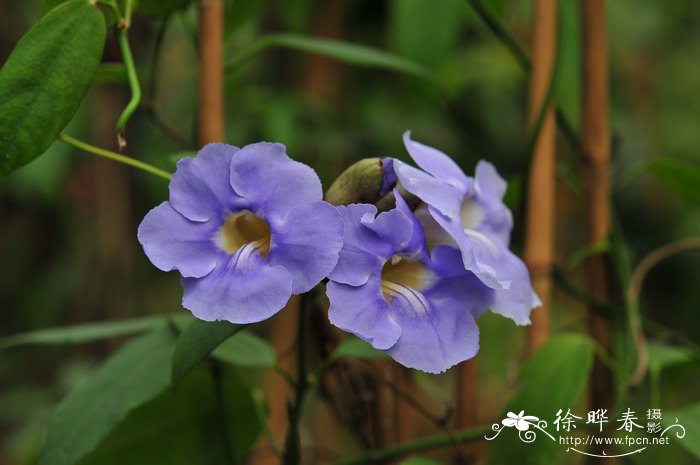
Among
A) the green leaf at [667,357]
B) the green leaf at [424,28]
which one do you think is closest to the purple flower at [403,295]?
the green leaf at [667,357]

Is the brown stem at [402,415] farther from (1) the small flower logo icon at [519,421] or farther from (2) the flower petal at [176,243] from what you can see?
(2) the flower petal at [176,243]

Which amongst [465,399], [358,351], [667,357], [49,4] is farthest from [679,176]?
[49,4]

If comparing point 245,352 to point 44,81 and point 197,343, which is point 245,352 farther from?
point 44,81

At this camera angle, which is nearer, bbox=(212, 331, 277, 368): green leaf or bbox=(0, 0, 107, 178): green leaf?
bbox=(0, 0, 107, 178): green leaf

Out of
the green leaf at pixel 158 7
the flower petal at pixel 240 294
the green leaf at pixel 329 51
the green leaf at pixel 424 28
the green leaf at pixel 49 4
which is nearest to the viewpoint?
the flower petal at pixel 240 294

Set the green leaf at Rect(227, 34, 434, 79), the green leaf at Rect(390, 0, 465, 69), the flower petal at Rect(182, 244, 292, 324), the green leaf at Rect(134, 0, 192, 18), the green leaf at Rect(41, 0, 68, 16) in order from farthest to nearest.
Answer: the green leaf at Rect(390, 0, 465, 69) → the green leaf at Rect(227, 34, 434, 79) → the green leaf at Rect(134, 0, 192, 18) → the green leaf at Rect(41, 0, 68, 16) → the flower petal at Rect(182, 244, 292, 324)

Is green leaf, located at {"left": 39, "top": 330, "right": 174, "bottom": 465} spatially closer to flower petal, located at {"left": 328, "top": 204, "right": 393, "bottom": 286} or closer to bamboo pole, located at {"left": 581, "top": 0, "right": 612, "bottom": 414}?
flower petal, located at {"left": 328, "top": 204, "right": 393, "bottom": 286}

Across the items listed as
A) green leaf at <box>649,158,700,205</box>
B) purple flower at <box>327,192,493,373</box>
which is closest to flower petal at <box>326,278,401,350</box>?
purple flower at <box>327,192,493,373</box>

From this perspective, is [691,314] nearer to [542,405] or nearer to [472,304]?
[542,405]
